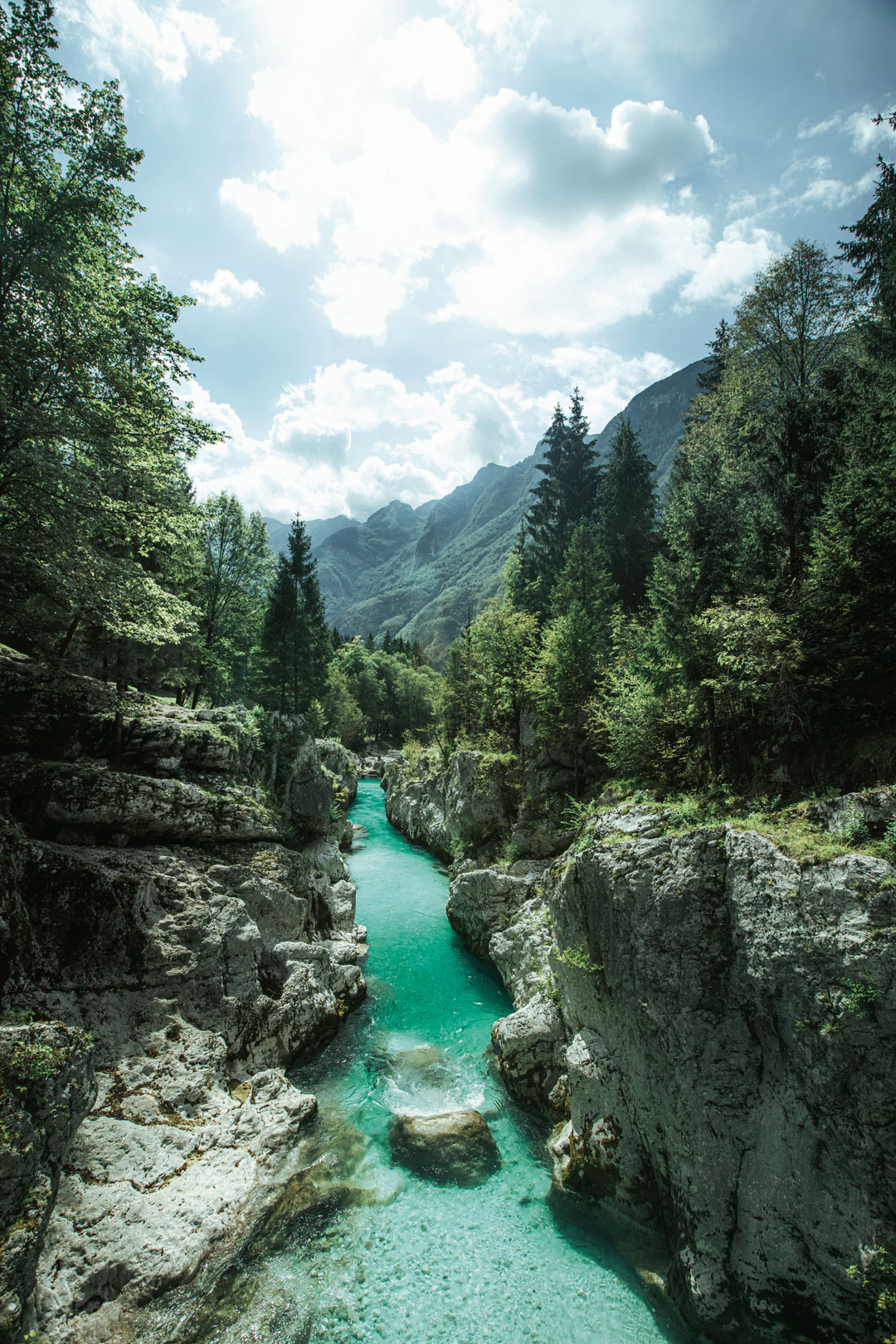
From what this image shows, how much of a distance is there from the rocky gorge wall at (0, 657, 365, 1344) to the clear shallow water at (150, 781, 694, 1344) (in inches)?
36.6

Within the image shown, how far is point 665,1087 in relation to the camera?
899cm

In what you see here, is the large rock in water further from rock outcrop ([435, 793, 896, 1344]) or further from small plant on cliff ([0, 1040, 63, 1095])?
small plant on cliff ([0, 1040, 63, 1095])

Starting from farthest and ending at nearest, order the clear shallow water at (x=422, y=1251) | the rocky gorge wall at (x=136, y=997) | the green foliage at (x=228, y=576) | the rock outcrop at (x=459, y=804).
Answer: the green foliage at (x=228, y=576) < the rock outcrop at (x=459, y=804) < the clear shallow water at (x=422, y=1251) < the rocky gorge wall at (x=136, y=997)

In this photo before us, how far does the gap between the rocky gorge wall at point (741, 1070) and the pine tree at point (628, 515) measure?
24353 millimetres

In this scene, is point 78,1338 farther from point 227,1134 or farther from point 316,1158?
point 316,1158

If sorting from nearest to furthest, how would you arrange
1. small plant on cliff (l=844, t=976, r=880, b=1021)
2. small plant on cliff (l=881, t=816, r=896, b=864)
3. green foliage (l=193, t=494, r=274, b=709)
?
small plant on cliff (l=844, t=976, r=880, b=1021)
small plant on cliff (l=881, t=816, r=896, b=864)
green foliage (l=193, t=494, r=274, b=709)

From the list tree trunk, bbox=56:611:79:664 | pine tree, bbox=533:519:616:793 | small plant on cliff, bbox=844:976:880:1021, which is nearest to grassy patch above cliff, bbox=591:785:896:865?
small plant on cliff, bbox=844:976:880:1021

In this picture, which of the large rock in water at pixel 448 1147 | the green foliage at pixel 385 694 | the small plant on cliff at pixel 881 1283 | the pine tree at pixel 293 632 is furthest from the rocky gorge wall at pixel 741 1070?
the green foliage at pixel 385 694

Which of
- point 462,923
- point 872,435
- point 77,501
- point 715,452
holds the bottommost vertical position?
point 462,923

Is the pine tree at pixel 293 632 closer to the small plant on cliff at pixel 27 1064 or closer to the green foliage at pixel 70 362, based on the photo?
the green foliage at pixel 70 362

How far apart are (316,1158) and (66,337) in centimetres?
1743

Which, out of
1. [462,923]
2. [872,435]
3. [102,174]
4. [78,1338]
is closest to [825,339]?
[872,435]

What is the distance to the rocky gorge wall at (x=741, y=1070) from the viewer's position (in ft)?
21.8

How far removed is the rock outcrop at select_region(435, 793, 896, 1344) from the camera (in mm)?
6648
